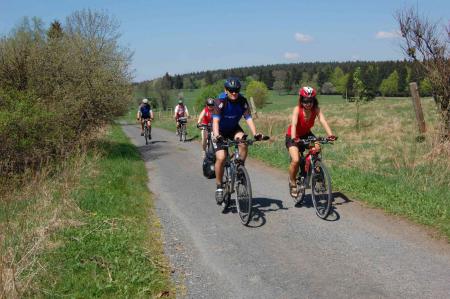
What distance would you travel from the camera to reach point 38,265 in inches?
195

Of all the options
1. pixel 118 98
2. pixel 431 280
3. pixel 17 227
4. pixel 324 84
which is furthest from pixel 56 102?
pixel 324 84

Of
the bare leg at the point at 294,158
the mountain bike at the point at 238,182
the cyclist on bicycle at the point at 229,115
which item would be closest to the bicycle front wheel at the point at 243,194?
the mountain bike at the point at 238,182

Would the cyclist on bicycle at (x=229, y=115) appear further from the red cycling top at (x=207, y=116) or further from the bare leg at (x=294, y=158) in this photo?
the red cycling top at (x=207, y=116)

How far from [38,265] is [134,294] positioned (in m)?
1.33

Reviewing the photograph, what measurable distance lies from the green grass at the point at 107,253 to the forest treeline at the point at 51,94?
12.2ft

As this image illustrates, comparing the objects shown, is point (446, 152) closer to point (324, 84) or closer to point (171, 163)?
point (171, 163)

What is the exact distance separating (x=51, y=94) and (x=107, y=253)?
11.0 meters

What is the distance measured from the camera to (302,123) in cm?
759

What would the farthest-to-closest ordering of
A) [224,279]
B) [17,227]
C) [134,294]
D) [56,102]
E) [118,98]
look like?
[118,98], [56,102], [17,227], [224,279], [134,294]

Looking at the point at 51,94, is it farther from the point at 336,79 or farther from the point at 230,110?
the point at 336,79

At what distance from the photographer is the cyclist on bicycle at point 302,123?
7.26 m

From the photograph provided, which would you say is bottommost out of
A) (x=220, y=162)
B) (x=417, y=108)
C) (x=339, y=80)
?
(x=220, y=162)

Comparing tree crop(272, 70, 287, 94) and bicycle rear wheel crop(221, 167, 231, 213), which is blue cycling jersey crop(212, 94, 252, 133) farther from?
tree crop(272, 70, 287, 94)

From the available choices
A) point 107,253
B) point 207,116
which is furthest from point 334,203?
point 207,116
